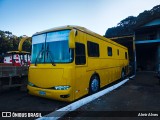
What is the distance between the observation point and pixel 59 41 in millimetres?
5680

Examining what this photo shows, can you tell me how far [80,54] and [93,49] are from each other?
1.29 meters

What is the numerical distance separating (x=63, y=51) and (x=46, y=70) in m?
0.99

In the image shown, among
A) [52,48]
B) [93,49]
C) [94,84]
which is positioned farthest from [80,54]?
[94,84]

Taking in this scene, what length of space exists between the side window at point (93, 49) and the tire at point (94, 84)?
3.56 ft

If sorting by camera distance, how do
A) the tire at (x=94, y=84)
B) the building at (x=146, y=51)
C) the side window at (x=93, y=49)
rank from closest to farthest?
the side window at (x=93, y=49), the tire at (x=94, y=84), the building at (x=146, y=51)

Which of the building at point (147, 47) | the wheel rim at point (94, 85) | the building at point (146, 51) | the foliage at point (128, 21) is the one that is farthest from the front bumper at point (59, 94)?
the foliage at point (128, 21)

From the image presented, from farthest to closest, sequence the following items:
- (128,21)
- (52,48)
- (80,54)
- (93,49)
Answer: (128,21)
(93,49)
(80,54)
(52,48)

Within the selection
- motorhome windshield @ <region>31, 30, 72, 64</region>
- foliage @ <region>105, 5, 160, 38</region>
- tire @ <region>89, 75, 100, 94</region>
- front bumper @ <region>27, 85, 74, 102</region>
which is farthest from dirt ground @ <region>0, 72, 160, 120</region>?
foliage @ <region>105, 5, 160, 38</region>

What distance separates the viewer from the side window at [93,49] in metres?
6.68

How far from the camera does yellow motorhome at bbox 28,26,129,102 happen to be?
5.32 meters

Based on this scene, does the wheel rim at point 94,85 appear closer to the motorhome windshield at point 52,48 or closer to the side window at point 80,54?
the side window at point 80,54

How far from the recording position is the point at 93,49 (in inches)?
278

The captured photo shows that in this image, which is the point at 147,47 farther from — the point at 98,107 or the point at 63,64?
the point at 63,64

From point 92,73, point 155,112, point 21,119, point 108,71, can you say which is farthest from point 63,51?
point 108,71
